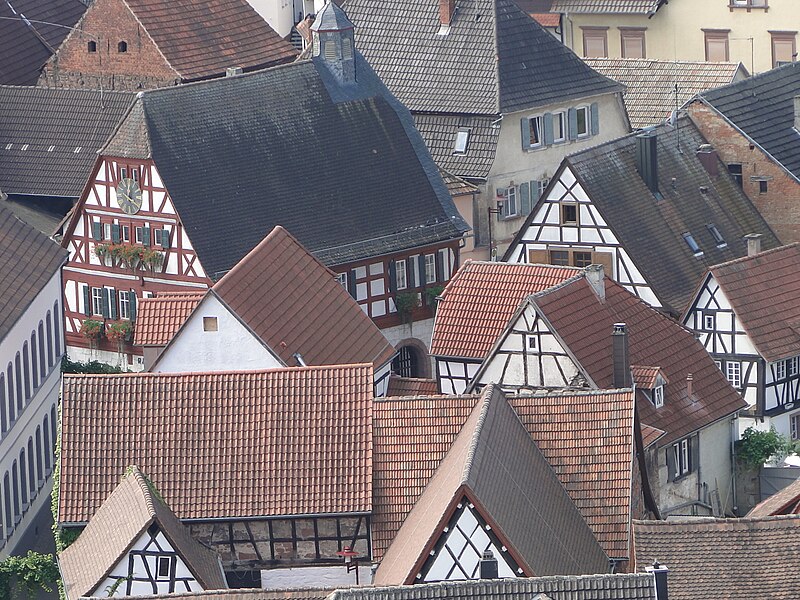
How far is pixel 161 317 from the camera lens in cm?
7731

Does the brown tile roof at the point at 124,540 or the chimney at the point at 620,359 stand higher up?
the chimney at the point at 620,359

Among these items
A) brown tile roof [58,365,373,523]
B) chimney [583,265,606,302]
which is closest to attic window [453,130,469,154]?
chimney [583,265,606,302]

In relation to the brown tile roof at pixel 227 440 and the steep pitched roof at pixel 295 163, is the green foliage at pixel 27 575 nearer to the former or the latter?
the brown tile roof at pixel 227 440

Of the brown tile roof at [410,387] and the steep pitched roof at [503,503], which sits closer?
the steep pitched roof at [503,503]

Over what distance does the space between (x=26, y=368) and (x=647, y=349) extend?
14.4m

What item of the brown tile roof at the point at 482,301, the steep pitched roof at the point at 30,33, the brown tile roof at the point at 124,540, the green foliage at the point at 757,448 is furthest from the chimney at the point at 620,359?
the steep pitched roof at the point at 30,33

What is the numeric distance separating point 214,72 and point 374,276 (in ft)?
49.1

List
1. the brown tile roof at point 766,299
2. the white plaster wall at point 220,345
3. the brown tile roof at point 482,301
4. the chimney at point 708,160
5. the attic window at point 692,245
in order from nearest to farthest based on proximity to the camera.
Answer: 1. the white plaster wall at point 220,345
2. the brown tile roof at point 482,301
3. the brown tile roof at point 766,299
4. the attic window at point 692,245
5. the chimney at point 708,160

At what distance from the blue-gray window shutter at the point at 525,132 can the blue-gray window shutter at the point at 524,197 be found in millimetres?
1103

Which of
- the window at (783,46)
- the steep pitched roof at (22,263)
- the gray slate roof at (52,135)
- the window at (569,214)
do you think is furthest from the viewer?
the window at (783,46)

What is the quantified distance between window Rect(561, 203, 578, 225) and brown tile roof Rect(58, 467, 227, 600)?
81.9ft

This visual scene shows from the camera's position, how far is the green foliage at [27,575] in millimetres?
65812

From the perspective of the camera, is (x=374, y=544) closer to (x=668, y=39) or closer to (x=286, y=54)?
(x=286, y=54)

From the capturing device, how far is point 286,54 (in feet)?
337
